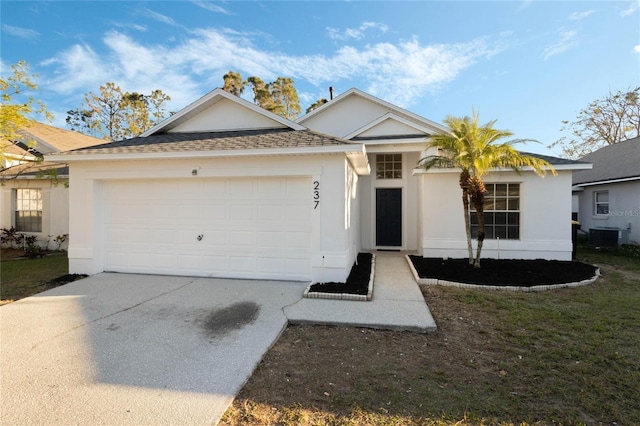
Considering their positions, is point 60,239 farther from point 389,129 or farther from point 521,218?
point 521,218

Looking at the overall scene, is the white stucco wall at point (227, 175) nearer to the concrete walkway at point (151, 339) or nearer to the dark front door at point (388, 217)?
the concrete walkway at point (151, 339)

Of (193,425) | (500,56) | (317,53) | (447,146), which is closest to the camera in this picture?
(193,425)

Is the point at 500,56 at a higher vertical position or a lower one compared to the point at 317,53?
lower

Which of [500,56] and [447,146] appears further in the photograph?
[500,56]

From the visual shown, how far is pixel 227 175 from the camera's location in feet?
22.8

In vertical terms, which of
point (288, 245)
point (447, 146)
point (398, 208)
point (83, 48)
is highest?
point (83, 48)

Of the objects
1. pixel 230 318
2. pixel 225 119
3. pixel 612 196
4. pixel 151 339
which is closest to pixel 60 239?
pixel 225 119

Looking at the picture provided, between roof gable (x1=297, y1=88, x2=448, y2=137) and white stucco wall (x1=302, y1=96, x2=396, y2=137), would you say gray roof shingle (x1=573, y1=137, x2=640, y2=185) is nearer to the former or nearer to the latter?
roof gable (x1=297, y1=88, x2=448, y2=137)

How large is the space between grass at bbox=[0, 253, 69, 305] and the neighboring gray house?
64.0 ft

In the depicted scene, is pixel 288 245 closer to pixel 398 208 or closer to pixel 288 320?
pixel 288 320

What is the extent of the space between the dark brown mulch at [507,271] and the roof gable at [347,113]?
6.40 m

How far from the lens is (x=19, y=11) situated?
339 inches

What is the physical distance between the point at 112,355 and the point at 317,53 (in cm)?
1376

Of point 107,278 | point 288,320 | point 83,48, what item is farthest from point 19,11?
point 288,320
